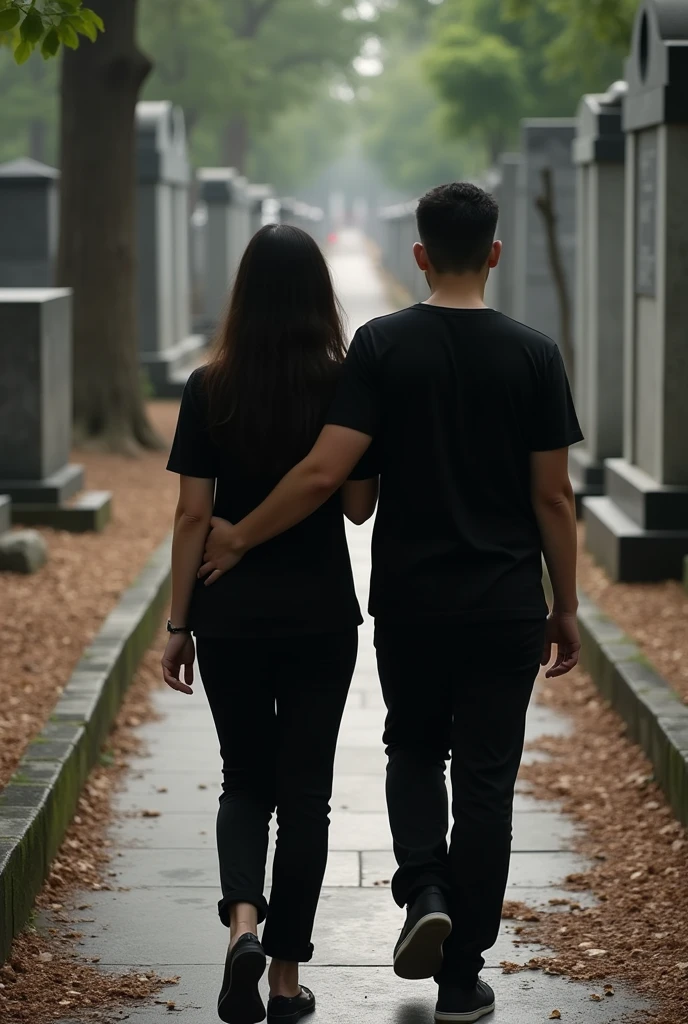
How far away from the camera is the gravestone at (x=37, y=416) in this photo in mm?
10156

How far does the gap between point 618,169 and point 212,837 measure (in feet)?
24.3

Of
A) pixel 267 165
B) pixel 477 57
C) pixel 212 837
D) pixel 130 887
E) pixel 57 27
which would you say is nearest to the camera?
pixel 57 27

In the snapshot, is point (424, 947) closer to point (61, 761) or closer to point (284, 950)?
point (284, 950)

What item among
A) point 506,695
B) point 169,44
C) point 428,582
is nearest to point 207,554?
point 428,582

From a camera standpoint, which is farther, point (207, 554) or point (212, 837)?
point (212, 837)

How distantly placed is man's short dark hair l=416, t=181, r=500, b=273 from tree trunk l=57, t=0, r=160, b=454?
10.6 meters

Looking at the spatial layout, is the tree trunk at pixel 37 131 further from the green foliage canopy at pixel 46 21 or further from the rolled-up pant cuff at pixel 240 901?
the rolled-up pant cuff at pixel 240 901

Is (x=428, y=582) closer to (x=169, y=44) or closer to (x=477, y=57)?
(x=477, y=57)

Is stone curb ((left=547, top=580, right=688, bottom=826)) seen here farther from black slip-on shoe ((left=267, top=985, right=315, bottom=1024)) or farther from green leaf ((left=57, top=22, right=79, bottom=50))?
green leaf ((left=57, top=22, right=79, bottom=50))

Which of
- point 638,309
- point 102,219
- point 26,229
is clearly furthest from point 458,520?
point 26,229

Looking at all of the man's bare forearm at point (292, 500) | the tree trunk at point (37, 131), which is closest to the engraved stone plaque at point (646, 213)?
the man's bare forearm at point (292, 500)

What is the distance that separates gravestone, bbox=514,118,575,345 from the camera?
18.9m

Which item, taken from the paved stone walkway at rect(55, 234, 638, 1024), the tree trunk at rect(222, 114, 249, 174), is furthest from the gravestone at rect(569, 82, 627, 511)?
the tree trunk at rect(222, 114, 249, 174)

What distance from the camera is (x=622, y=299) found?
1184 centimetres
